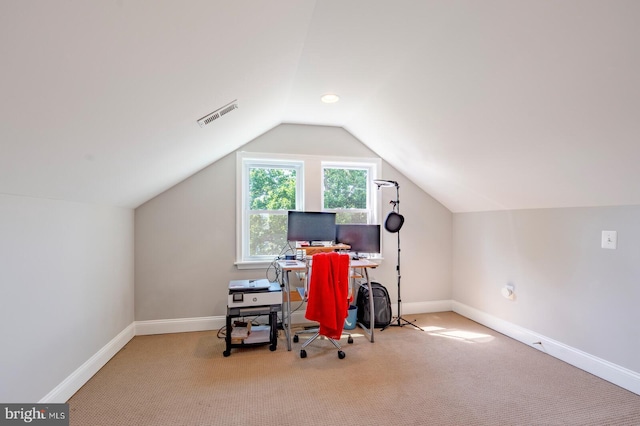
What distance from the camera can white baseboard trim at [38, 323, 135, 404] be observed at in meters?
2.05

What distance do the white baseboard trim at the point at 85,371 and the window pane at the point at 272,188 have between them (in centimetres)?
193

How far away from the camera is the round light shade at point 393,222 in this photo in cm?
387

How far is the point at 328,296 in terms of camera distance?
283 cm

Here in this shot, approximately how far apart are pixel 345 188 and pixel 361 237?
780mm

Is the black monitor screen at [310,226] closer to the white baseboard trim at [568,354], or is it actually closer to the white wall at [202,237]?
the white wall at [202,237]

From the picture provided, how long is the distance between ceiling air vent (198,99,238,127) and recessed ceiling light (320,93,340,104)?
99cm

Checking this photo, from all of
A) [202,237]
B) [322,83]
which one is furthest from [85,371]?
[322,83]

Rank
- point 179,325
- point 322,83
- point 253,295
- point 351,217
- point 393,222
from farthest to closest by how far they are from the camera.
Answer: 1. point 351,217
2. point 393,222
3. point 179,325
4. point 253,295
5. point 322,83

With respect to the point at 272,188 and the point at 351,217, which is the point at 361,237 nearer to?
the point at 351,217

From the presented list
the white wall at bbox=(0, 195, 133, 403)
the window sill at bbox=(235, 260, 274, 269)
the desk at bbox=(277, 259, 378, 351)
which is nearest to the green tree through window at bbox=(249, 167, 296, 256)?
the window sill at bbox=(235, 260, 274, 269)

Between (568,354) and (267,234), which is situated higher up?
(267,234)

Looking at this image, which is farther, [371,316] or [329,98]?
[371,316]

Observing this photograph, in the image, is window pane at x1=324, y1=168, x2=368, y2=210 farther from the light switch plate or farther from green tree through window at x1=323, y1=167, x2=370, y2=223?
the light switch plate

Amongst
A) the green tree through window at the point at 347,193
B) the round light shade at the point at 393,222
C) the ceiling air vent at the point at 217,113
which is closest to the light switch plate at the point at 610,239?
the round light shade at the point at 393,222
